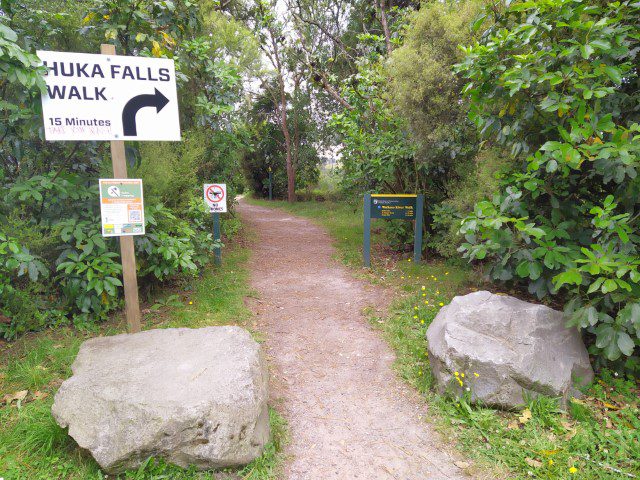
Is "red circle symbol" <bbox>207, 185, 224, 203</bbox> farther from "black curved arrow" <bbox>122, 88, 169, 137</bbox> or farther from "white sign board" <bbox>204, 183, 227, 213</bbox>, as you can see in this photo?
"black curved arrow" <bbox>122, 88, 169, 137</bbox>

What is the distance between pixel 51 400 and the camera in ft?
11.0

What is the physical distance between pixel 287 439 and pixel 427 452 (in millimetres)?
1030

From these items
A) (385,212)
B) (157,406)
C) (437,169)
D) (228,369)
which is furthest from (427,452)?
(437,169)

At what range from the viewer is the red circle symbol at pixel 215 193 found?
7.06 m

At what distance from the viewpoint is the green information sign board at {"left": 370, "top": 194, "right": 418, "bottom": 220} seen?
7480 millimetres

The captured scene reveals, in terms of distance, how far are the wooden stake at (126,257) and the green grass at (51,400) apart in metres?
0.66

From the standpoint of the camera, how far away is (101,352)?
333cm

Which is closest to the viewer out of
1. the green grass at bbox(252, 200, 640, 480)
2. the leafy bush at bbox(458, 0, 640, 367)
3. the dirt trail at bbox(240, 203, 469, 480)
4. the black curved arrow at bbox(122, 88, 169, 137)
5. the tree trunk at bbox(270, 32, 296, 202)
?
the green grass at bbox(252, 200, 640, 480)

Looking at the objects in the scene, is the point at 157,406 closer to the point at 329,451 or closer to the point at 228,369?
the point at 228,369

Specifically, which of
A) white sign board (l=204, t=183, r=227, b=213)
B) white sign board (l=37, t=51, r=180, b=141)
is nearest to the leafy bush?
white sign board (l=37, t=51, r=180, b=141)

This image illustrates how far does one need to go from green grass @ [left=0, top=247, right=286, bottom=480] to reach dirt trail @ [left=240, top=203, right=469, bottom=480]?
0.28 m

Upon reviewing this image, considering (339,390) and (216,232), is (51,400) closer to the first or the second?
(339,390)

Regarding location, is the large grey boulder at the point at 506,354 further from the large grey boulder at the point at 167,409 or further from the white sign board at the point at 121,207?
the white sign board at the point at 121,207

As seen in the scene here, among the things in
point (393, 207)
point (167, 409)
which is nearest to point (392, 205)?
point (393, 207)
